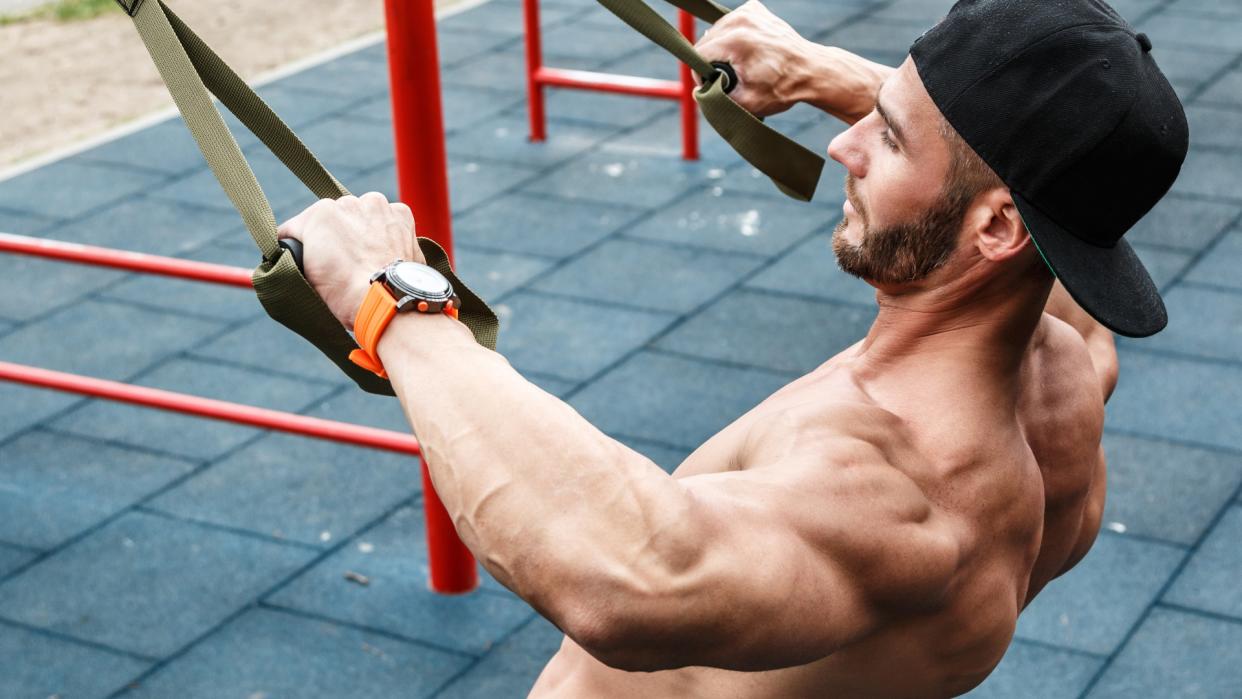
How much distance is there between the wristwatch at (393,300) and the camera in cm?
146

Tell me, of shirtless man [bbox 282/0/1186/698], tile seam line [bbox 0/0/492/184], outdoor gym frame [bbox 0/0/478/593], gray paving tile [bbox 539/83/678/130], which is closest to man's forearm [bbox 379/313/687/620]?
shirtless man [bbox 282/0/1186/698]

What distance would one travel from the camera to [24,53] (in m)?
8.82

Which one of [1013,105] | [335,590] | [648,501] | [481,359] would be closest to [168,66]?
[481,359]

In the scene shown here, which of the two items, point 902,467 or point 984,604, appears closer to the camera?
point 902,467

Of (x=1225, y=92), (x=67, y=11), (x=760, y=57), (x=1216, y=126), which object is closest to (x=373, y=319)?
(x=760, y=57)

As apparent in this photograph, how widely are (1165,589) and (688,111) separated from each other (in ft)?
11.0

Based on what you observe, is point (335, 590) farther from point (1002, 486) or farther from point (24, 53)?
point (24, 53)

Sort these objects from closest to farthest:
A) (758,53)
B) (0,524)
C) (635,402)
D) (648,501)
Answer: (648,501), (758,53), (0,524), (635,402)

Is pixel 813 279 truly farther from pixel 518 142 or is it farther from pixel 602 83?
pixel 518 142

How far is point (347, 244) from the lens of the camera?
1.54 m

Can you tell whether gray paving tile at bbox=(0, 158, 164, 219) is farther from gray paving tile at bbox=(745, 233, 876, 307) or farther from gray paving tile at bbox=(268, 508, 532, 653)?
gray paving tile at bbox=(268, 508, 532, 653)

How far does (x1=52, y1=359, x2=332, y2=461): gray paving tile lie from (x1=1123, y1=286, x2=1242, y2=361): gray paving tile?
287 cm

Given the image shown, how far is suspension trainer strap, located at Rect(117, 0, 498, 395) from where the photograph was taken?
4.95 feet

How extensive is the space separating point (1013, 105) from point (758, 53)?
80cm
